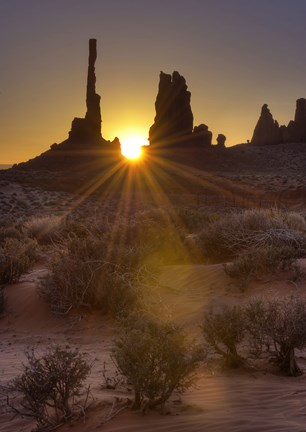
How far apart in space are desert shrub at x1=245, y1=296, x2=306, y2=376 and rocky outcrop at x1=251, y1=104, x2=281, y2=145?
3209 inches

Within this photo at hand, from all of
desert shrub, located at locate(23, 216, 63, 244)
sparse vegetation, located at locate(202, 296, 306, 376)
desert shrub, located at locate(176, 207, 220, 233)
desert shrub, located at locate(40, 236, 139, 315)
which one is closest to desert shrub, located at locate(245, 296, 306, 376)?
sparse vegetation, located at locate(202, 296, 306, 376)

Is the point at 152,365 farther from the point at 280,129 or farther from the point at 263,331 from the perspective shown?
the point at 280,129

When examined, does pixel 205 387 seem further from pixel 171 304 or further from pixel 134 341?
pixel 171 304

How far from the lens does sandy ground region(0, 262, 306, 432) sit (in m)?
4.74

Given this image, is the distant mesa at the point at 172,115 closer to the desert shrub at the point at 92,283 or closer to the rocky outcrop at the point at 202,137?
the rocky outcrop at the point at 202,137

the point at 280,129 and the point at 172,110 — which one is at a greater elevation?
the point at 172,110

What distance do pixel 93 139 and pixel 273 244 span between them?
54019 mm

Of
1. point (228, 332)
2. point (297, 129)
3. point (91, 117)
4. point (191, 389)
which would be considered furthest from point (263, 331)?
→ point (297, 129)

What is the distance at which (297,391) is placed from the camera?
222 inches

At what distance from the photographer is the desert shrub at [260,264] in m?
11.1

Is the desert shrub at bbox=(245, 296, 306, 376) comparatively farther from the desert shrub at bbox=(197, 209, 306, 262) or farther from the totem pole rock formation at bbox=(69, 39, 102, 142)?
the totem pole rock formation at bbox=(69, 39, 102, 142)

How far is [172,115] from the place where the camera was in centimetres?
7638

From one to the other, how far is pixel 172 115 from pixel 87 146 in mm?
18300

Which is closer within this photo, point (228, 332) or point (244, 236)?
point (228, 332)
